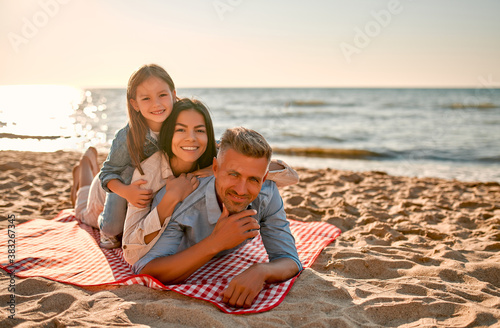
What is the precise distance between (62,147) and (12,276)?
379 inches

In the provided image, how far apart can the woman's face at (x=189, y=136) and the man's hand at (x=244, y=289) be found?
113 centimetres

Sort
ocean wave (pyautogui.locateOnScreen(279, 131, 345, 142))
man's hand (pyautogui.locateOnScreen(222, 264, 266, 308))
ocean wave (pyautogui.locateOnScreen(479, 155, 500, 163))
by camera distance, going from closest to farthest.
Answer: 1. man's hand (pyautogui.locateOnScreen(222, 264, 266, 308))
2. ocean wave (pyautogui.locateOnScreen(479, 155, 500, 163))
3. ocean wave (pyautogui.locateOnScreen(279, 131, 345, 142))

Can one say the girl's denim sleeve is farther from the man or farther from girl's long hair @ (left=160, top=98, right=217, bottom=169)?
the man

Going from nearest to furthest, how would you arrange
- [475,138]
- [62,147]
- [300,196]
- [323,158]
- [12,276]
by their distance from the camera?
[12,276]
[300,196]
[323,158]
[62,147]
[475,138]

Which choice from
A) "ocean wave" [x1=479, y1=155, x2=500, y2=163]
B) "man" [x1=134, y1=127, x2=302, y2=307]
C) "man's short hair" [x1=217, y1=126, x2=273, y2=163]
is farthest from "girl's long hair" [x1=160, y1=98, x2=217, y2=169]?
"ocean wave" [x1=479, y1=155, x2=500, y2=163]

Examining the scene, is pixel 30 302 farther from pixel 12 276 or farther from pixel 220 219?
pixel 220 219

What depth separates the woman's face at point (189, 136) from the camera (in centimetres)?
316

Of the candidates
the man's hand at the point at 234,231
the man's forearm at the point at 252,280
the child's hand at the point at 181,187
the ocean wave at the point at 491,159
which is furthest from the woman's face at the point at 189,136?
the ocean wave at the point at 491,159

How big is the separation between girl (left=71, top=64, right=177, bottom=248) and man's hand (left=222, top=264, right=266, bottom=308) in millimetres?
1429

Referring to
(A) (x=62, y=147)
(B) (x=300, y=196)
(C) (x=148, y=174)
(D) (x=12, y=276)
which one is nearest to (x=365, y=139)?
(B) (x=300, y=196)

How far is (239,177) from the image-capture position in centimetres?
247

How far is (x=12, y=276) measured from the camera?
2.91 m

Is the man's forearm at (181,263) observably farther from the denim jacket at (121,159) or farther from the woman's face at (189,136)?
the denim jacket at (121,159)

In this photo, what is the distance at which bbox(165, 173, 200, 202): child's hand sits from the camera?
2799 mm
